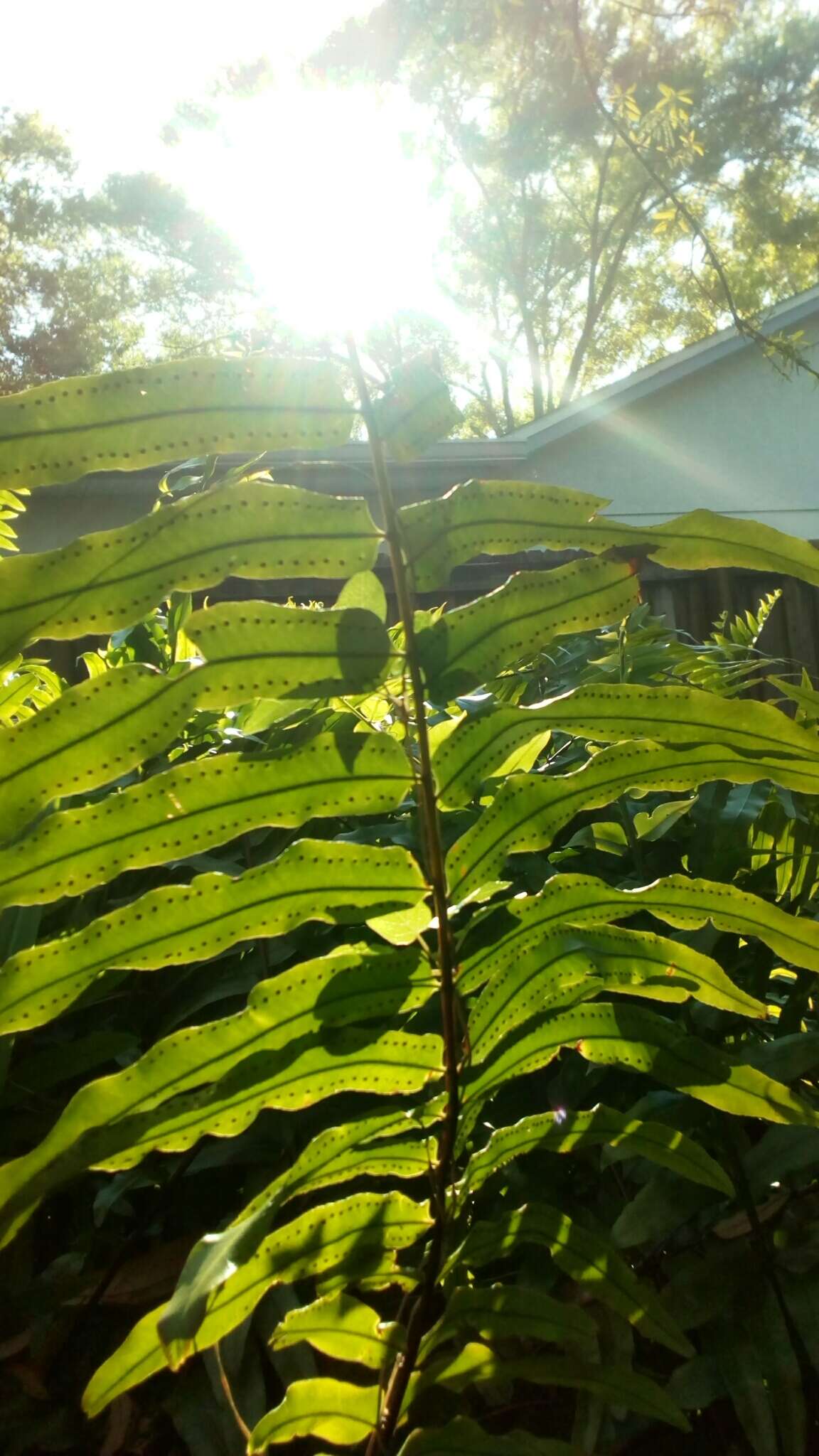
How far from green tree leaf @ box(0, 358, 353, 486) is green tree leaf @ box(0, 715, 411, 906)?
0.21 meters

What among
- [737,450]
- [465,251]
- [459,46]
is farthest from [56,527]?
[465,251]

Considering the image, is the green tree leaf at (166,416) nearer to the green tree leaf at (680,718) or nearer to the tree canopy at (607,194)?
the green tree leaf at (680,718)

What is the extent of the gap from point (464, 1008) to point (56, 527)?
8.22 meters

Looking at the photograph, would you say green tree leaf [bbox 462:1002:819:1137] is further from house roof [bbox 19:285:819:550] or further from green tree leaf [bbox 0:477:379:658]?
house roof [bbox 19:285:819:550]

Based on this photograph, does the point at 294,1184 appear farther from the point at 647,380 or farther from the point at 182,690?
the point at 647,380

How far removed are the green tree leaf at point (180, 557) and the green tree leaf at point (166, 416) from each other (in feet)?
0.13

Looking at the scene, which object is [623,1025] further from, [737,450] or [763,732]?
[737,450]

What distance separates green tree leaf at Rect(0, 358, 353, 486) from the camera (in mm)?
729

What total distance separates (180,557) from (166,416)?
9 centimetres

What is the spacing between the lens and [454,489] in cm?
84

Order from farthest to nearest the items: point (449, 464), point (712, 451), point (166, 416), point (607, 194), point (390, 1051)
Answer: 1. point (607, 194)
2. point (712, 451)
3. point (449, 464)
4. point (390, 1051)
5. point (166, 416)

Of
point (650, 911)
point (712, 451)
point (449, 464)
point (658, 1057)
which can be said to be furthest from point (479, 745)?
point (712, 451)

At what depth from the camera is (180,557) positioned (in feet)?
2.50

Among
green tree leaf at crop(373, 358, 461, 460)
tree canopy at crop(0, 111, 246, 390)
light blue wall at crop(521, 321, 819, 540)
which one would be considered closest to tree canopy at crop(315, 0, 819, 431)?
light blue wall at crop(521, 321, 819, 540)
